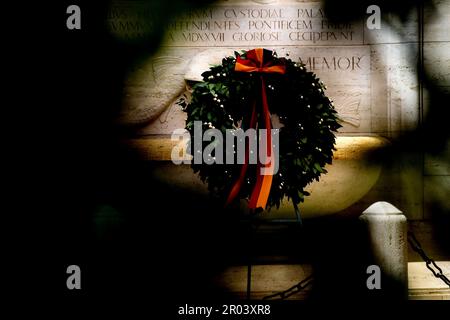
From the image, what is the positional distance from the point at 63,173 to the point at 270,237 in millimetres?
2724

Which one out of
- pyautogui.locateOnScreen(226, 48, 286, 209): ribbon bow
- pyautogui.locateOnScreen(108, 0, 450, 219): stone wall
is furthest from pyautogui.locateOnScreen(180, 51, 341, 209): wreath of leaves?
pyautogui.locateOnScreen(108, 0, 450, 219): stone wall

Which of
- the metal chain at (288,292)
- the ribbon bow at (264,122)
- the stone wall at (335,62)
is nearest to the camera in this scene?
the ribbon bow at (264,122)

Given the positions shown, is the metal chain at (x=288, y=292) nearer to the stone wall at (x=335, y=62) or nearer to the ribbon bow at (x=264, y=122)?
the ribbon bow at (x=264, y=122)

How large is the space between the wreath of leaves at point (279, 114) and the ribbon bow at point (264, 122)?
0.08m

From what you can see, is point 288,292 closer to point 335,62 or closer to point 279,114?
point 279,114

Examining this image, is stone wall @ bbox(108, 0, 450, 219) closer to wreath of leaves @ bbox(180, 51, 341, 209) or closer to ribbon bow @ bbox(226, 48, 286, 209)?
wreath of leaves @ bbox(180, 51, 341, 209)

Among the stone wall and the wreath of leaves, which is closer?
the wreath of leaves

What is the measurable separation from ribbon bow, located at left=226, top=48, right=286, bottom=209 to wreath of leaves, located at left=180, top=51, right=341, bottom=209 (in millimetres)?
81

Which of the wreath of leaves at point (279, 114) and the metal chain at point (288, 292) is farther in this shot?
the metal chain at point (288, 292)

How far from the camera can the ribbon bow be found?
15.8 ft

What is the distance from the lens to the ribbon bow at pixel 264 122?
4.82 m

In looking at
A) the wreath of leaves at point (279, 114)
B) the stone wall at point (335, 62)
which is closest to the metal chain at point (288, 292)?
the wreath of leaves at point (279, 114)

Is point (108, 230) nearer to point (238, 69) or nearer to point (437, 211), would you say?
point (238, 69)
